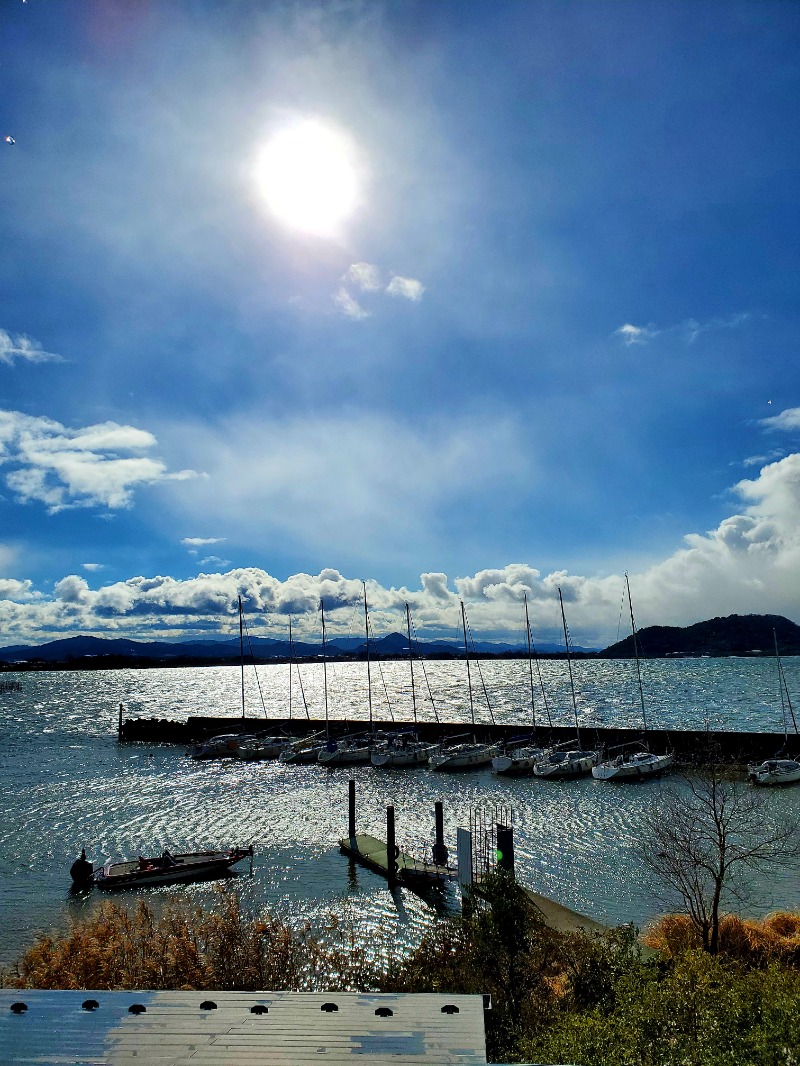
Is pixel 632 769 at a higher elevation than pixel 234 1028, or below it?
below

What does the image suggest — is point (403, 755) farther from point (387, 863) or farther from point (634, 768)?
point (387, 863)

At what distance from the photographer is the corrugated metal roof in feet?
32.5

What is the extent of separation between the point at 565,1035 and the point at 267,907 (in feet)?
82.6

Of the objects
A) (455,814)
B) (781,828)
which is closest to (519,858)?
(455,814)

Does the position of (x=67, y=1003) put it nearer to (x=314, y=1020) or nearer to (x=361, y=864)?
(x=314, y=1020)

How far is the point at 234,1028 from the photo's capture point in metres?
10.7

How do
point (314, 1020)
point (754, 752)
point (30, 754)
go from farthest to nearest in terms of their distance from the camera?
point (30, 754) < point (754, 752) < point (314, 1020)

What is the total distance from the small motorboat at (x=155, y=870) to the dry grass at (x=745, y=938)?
22423 millimetres

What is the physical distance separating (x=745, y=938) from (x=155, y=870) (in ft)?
92.5

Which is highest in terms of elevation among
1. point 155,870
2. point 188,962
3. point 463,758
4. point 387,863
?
point 463,758

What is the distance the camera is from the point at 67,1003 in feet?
37.4

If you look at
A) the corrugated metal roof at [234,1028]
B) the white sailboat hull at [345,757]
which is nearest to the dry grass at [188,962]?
the corrugated metal roof at [234,1028]

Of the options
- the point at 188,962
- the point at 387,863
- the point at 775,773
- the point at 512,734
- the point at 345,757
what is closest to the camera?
the point at 188,962

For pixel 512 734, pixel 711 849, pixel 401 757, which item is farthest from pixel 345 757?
pixel 711 849
